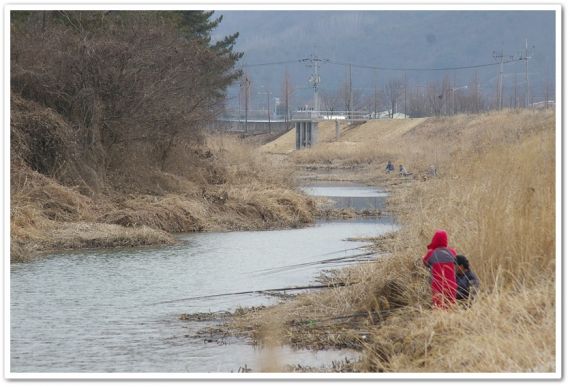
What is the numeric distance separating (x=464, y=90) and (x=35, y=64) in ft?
461

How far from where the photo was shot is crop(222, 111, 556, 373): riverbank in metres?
9.96

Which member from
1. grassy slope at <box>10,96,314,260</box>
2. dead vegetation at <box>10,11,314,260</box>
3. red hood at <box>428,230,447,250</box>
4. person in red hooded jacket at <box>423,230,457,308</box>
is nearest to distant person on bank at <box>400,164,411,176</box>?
grassy slope at <box>10,96,314,260</box>

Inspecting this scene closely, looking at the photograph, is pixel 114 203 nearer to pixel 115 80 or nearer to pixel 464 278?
pixel 115 80

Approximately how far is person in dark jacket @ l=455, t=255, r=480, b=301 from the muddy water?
1418 mm

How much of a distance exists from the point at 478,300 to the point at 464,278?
75 centimetres

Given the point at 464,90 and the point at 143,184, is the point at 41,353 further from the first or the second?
the point at 464,90

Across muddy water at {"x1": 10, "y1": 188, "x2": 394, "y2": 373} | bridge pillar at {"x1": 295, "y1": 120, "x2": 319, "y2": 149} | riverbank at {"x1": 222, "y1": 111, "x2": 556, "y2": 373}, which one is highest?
bridge pillar at {"x1": 295, "y1": 120, "x2": 319, "y2": 149}

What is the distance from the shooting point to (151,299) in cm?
1606

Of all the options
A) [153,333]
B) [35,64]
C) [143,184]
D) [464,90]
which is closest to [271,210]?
[143,184]

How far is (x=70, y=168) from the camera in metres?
27.5

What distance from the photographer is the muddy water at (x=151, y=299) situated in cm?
1182

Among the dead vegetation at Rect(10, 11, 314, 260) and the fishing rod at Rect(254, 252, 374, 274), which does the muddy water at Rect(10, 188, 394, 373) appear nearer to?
the fishing rod at Rect(254, 252, 374, 274)

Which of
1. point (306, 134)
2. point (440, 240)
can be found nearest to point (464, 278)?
point (440, 240)

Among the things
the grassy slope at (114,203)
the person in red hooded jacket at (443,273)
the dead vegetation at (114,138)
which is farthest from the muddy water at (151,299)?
the dead vegetation at (114,138)
